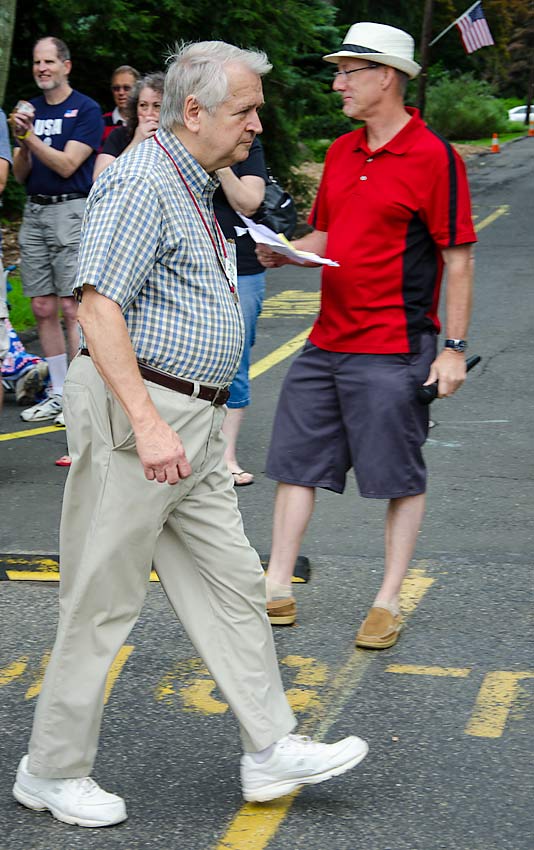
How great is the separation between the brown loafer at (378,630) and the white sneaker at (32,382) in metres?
4.12

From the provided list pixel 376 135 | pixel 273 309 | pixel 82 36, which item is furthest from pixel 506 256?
pixel 376 135

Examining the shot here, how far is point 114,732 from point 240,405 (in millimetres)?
2661

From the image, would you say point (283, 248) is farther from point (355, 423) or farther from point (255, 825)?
point (255, 825)

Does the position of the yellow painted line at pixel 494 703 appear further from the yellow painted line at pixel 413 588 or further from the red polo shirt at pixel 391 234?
the red polo shirt at pixel 391 234

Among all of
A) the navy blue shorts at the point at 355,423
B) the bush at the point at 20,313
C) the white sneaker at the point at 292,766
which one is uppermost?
the navy blue shorts at the point at 355,423

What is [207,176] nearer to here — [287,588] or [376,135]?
[376,135]

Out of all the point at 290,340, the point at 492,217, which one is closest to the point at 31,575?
the point at 290,340

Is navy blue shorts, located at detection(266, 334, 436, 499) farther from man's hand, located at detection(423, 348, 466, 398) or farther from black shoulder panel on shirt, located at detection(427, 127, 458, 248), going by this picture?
black shoulder panel on shirt, located at detection(427, 127, 458, 248)

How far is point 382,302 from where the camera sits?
4.47 m

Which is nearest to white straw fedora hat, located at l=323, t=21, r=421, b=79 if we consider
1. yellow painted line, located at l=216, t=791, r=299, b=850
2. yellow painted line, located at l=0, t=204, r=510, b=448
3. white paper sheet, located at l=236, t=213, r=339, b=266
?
white paper sheet, located at l=236, t=213, r=339, b=266

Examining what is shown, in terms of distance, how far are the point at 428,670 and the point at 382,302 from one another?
1.22 meters

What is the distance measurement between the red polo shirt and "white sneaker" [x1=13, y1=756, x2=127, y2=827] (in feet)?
5.89

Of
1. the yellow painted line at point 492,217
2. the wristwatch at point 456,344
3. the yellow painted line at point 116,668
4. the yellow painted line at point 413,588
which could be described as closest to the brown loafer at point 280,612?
the yellow painted line at point 413,588

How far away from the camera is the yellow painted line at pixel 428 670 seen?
4.30 metres
